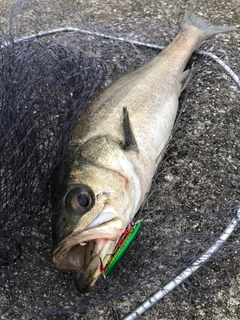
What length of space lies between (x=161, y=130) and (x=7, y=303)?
4.78 ft

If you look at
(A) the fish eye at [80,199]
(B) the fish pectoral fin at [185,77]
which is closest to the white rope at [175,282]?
(A) the fish eye at [80,199]

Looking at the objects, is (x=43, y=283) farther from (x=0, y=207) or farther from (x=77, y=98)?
(x=77, y=98)

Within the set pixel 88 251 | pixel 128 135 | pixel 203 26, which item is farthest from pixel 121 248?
pixel 203 26

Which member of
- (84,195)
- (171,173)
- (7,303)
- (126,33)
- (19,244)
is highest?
(126,33)

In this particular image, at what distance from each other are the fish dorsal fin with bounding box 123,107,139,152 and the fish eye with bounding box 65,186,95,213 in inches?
18.1

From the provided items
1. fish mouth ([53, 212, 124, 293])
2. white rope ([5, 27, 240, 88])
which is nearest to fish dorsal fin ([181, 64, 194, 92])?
white rope ([5, 27, 240, 88])

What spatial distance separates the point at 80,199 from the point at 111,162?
35cm

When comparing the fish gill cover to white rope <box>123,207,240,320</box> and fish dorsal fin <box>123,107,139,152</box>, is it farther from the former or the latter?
fish dorsal fin <box>123,107,139,152</box>

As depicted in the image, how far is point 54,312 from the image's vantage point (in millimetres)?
2299

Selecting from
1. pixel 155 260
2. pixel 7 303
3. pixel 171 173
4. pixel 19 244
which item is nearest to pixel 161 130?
pixel 171 173

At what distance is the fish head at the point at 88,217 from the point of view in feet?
6.79

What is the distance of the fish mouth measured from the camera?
6.75ft

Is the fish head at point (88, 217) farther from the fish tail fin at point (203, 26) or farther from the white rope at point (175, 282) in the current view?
the fish tail fin at point (203, 26)

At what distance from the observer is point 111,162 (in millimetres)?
2438
